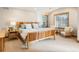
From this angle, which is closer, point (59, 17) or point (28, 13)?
point (28, 13)

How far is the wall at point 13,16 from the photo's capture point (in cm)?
266

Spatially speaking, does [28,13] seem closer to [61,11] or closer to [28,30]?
[28,30]

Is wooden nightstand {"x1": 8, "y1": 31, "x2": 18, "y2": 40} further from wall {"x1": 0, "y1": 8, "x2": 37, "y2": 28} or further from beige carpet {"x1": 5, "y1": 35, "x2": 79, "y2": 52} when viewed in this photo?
wall {"x1": 0, "y1": 8, "x2": 37, "y2": 28}

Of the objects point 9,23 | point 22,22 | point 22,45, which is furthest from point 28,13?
point 22,45

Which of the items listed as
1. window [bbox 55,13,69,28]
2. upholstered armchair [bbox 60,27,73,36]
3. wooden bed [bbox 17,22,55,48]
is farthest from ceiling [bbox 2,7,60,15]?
upholstered armchair [bbox 60,27,73,36]

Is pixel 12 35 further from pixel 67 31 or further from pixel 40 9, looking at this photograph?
pixel 67 31

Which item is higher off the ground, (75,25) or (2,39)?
(75,25)

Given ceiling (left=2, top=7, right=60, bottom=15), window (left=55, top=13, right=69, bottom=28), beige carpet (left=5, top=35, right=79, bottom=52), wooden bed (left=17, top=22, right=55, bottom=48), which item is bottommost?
beige carpet (left=5, top=35, right=79, bottom=52)

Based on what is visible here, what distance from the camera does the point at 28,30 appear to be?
277cm

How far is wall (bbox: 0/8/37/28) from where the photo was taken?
2.66 meters

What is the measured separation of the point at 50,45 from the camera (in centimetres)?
280

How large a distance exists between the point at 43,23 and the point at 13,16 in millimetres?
808
